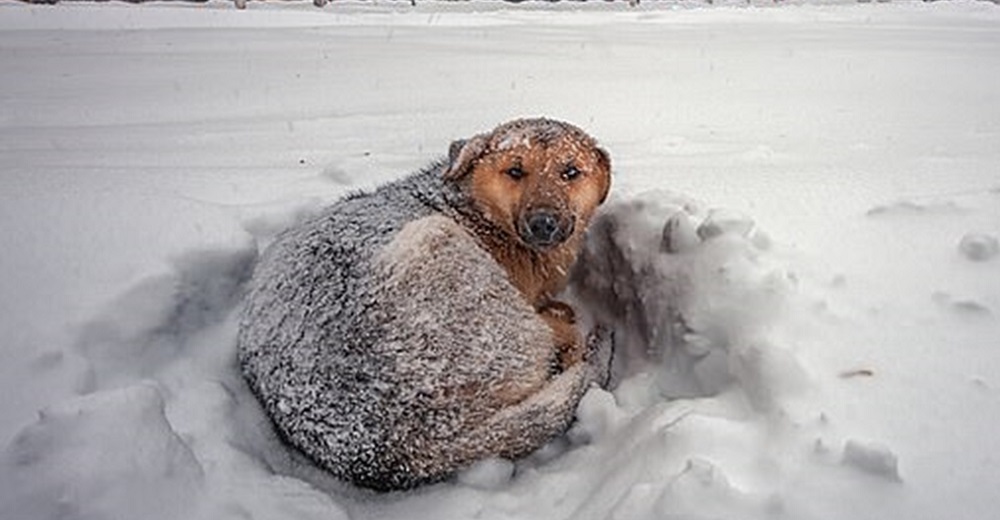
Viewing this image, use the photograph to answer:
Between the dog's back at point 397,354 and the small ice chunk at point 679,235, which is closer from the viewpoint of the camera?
the dog's back at point 397,354

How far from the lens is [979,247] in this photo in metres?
2.32

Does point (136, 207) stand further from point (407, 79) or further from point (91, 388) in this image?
point (407, 79)

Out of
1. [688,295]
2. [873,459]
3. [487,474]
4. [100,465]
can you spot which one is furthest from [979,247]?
[100,465]

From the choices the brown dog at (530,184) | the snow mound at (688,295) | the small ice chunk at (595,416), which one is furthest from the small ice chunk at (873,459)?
the brown dog at (530,184)

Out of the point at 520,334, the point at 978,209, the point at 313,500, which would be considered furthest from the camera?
the point at 978,209

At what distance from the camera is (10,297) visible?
2467 millimetres

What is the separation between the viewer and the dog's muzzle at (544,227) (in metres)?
2.67

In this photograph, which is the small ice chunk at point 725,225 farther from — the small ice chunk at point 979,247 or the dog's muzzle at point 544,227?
the small ice chunk at point 979,247

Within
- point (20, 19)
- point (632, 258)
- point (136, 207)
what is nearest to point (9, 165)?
point (136, 207)

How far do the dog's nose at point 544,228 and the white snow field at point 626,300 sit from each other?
392 mm

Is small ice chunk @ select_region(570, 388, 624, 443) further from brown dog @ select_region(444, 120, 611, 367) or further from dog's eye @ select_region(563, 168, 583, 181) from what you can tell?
dog's eye @ select_region(563, 168, 583, 181)

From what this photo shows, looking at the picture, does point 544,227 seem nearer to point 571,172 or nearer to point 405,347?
point 571,172

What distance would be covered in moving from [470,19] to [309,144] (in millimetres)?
10368

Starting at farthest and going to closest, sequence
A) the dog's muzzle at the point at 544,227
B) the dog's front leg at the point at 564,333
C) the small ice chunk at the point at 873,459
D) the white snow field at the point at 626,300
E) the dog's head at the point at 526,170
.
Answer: the dog's head at the point at 526,170 < the dog's muzzle at the point at 544,227 < the dog's front leg at the point at 564,333 < the white snow field at the point at 626,300 < the small ice chunk at the point at 873,459
